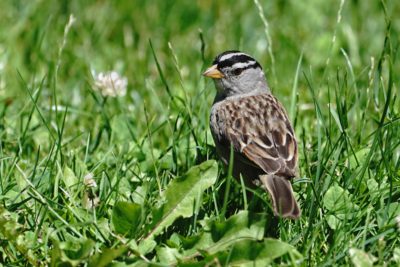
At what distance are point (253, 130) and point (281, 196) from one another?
755 mm

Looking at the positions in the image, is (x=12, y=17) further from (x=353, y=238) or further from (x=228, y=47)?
(x=353, y=238)

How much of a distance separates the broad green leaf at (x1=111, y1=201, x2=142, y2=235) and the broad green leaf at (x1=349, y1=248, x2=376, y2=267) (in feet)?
2.73

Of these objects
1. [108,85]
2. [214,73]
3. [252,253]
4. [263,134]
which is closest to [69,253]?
[252,253]

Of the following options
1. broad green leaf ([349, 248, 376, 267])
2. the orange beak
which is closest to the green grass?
broad green leaf ([349, 248, 376, 267])

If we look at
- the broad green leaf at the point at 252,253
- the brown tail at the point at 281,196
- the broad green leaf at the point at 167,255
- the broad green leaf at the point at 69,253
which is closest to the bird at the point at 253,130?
the brown tail at the point at 281,196

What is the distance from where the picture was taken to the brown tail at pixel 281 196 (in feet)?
11.0

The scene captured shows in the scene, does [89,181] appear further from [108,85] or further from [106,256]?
[108,85]

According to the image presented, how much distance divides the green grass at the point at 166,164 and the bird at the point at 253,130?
9cm

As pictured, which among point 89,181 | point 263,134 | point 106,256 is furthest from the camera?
point 263,134

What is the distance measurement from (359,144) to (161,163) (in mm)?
1015

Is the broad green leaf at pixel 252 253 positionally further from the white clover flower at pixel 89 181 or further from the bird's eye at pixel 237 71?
the bird's eye at pixel 237 71

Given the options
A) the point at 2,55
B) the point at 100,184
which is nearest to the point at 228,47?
the point at 2,55

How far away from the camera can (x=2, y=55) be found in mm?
5660

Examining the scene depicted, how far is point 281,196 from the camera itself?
11.6 feet
